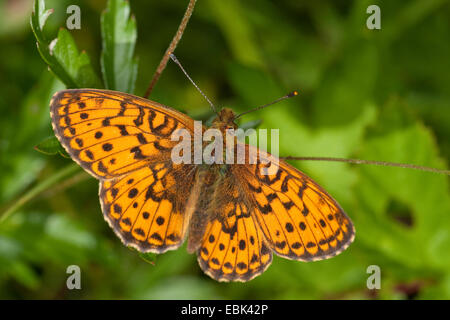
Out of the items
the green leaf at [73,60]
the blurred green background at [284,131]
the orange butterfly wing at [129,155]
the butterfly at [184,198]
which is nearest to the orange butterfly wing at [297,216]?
the butterfly at [184,198]

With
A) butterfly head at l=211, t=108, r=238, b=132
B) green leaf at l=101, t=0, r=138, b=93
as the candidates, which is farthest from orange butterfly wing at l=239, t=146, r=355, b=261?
green leaf at l=101, t=0, r=138, b=93

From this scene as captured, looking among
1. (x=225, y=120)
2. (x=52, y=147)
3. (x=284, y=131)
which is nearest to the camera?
(x=52, y=147)

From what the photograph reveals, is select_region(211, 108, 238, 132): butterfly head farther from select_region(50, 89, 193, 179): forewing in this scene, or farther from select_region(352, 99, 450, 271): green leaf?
select_region(352, 99, 450, 271): green leaf

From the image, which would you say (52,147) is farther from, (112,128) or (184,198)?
(184,198)

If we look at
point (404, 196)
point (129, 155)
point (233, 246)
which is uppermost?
point (129, 155)

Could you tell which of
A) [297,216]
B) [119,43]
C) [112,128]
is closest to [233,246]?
[297,216]
